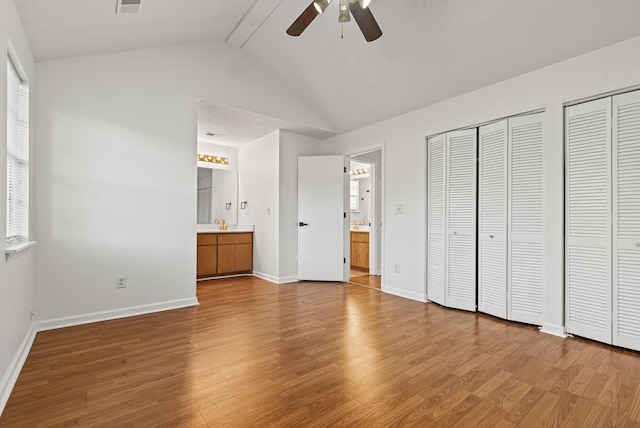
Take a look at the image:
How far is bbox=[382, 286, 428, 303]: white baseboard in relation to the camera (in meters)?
4.07

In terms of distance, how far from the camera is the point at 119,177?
3373mm

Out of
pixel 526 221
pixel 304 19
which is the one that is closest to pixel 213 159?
pixel 304 19

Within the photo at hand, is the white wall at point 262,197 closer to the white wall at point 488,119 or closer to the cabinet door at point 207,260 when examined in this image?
the cabinet door at point 207,260

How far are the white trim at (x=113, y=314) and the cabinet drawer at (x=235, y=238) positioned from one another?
1.83m

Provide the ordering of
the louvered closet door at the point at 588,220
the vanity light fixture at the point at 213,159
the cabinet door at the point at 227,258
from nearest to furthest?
the louvered closet door at the point at 588,220
the cabinet door at the point at 227,258
the vanity light fixture at the point at 213,159

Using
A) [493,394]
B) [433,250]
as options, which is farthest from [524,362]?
[433,250]

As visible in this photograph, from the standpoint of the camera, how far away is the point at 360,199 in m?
7.81

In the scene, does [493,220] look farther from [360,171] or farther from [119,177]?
[360,171]

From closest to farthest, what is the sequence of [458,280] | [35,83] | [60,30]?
[60,30], [35,83], [458,280]

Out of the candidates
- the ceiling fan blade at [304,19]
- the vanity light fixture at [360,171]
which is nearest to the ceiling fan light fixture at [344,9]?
the ceiling fan blade at [304,19]

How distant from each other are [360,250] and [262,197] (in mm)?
2257

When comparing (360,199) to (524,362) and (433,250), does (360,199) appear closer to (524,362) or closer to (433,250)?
(433,250)

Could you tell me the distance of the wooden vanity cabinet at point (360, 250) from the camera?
20.8ft

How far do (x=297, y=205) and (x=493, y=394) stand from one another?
400 cm
